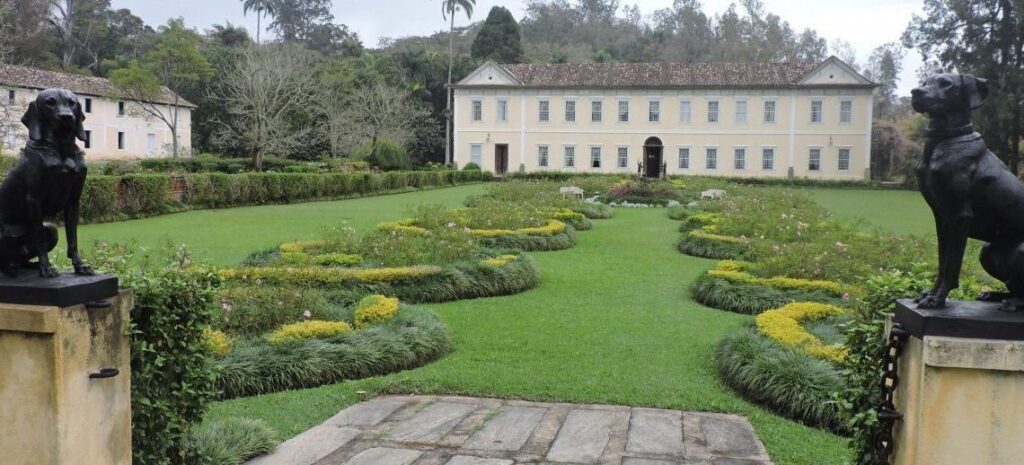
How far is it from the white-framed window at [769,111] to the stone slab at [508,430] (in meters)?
39.0

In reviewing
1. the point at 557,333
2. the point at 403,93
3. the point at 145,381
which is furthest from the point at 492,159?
the point at 145,381

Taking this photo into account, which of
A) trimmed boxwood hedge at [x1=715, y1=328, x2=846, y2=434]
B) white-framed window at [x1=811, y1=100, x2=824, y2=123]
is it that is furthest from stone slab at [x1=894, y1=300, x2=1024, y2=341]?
white-framed window at [x1=811, y1=100, x2=824, y2=123]

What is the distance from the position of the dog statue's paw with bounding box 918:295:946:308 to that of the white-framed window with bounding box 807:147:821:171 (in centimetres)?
4093

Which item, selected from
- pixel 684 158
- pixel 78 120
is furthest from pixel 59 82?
pixel 78 120

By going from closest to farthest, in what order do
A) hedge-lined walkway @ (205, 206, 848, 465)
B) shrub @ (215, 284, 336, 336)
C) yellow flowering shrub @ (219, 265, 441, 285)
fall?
1. hedge-lined walkway @ (205, 206, 848, 465)
2. shrub @ (215, 284, 336, 336)
3. yellow flowering shrub @ (219, 265, 441, 285)

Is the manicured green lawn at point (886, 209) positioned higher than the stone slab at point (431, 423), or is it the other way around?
the manicured green lawn at point (886, 209)

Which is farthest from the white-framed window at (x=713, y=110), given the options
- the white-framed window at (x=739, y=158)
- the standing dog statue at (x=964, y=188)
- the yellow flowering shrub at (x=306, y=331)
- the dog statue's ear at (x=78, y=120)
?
the dog statue's ear at (x=78, y=120)

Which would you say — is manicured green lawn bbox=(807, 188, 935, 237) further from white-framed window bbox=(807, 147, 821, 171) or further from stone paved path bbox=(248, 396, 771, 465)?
stone paved path bbox=(248, 396, 771, 465)

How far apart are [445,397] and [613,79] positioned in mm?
39161

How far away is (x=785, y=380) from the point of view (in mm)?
5203

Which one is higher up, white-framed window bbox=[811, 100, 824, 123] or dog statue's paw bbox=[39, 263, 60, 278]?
white-framed window bbox=[811, 100, 824, 123]

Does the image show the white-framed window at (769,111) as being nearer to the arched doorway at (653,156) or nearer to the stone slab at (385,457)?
the arched doorway at (653,156)

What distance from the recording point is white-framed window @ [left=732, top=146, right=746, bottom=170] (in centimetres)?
4184

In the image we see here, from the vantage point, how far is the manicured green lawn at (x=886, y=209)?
60.2 feet
